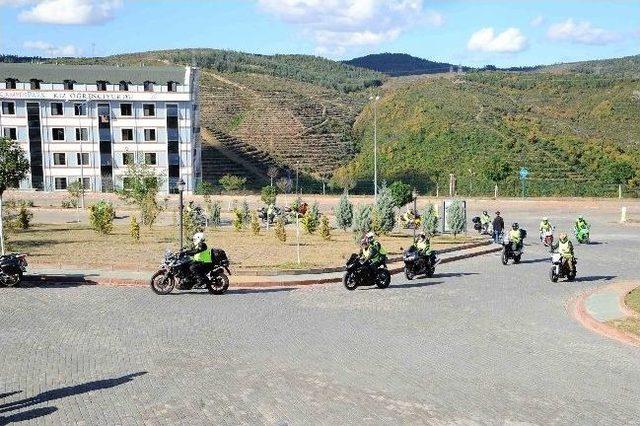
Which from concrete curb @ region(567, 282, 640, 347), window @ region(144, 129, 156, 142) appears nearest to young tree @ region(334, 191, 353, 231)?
concrete curb @ region(567, 282, 640, 347)

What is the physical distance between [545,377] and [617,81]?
318ft

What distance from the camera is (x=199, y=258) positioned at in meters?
17.4

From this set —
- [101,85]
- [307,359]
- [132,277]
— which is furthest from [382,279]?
[101,85]

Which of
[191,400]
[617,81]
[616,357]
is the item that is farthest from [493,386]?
[617,81]

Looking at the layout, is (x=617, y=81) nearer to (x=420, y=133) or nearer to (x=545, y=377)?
(x=420, y=133)

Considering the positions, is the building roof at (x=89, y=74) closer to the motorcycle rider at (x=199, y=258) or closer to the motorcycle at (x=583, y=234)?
the motorcycle at (x=583, y=234)

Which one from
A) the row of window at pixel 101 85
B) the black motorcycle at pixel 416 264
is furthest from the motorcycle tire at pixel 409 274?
the row of window at pixel 101 85

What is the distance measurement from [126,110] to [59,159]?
7.61 metres

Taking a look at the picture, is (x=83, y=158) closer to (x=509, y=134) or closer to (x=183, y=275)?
(x=509, y=134)

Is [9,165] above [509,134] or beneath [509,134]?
beneath

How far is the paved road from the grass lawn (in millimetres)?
4229

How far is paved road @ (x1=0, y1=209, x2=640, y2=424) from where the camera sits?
9.36 m

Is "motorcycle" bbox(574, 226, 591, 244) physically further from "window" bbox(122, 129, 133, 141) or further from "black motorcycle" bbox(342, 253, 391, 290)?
"window" bbox(122, 129, 133, 141)

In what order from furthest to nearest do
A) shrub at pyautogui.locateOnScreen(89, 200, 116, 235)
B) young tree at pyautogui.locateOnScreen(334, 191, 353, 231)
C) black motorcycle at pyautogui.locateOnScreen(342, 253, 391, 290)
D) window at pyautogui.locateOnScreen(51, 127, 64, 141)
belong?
window at pyautogui.locateOnScreen(51, 127, 64, 141) < young tree at pyautogui.locateOnScreen(334, 191, 353, 231) < shrub at pyautogui.locateOnScreen(89, 200, 116, 235) < black motorcycle at pyautogui.locateOnScreen(342, 253, 391, 290)
